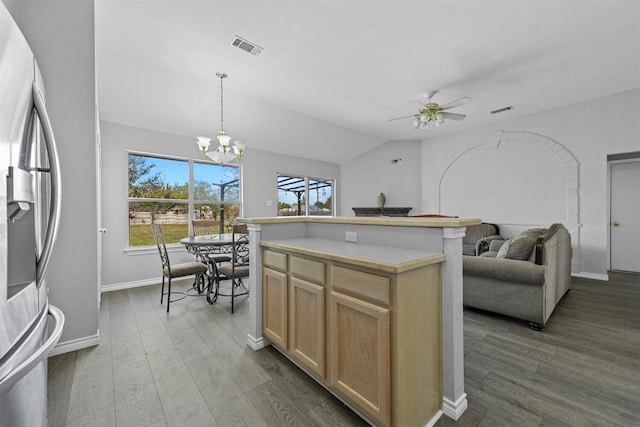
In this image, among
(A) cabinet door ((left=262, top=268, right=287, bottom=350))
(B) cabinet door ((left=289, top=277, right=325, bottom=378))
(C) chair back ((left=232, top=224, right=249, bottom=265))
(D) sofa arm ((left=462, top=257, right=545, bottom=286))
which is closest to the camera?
(B) cabinet door ((left=289, top=277, right=325, bottom=378))

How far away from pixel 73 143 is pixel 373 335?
2.82 meters

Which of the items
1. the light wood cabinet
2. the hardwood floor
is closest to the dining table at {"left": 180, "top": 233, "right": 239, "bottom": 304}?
the hardwood floor

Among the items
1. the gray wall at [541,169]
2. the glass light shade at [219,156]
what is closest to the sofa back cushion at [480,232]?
the gray wall at [541,169]

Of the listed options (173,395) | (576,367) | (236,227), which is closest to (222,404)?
(173,395)

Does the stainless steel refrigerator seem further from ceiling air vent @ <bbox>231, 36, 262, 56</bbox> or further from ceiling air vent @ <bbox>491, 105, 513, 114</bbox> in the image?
ceiling air vent @ <bbox>491, 105, 513, 114</bbox>

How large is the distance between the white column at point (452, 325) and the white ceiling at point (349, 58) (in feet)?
7.20

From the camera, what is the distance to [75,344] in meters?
2.25

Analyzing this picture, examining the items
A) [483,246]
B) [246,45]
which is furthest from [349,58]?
[483,246]

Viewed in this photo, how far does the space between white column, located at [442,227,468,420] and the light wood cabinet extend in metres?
0.04

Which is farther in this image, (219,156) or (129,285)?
(129,285)

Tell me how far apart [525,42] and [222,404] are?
14.3 feet

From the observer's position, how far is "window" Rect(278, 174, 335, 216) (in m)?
6.59

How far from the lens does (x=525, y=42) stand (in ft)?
9.39

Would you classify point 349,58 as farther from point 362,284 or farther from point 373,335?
point 373,335
